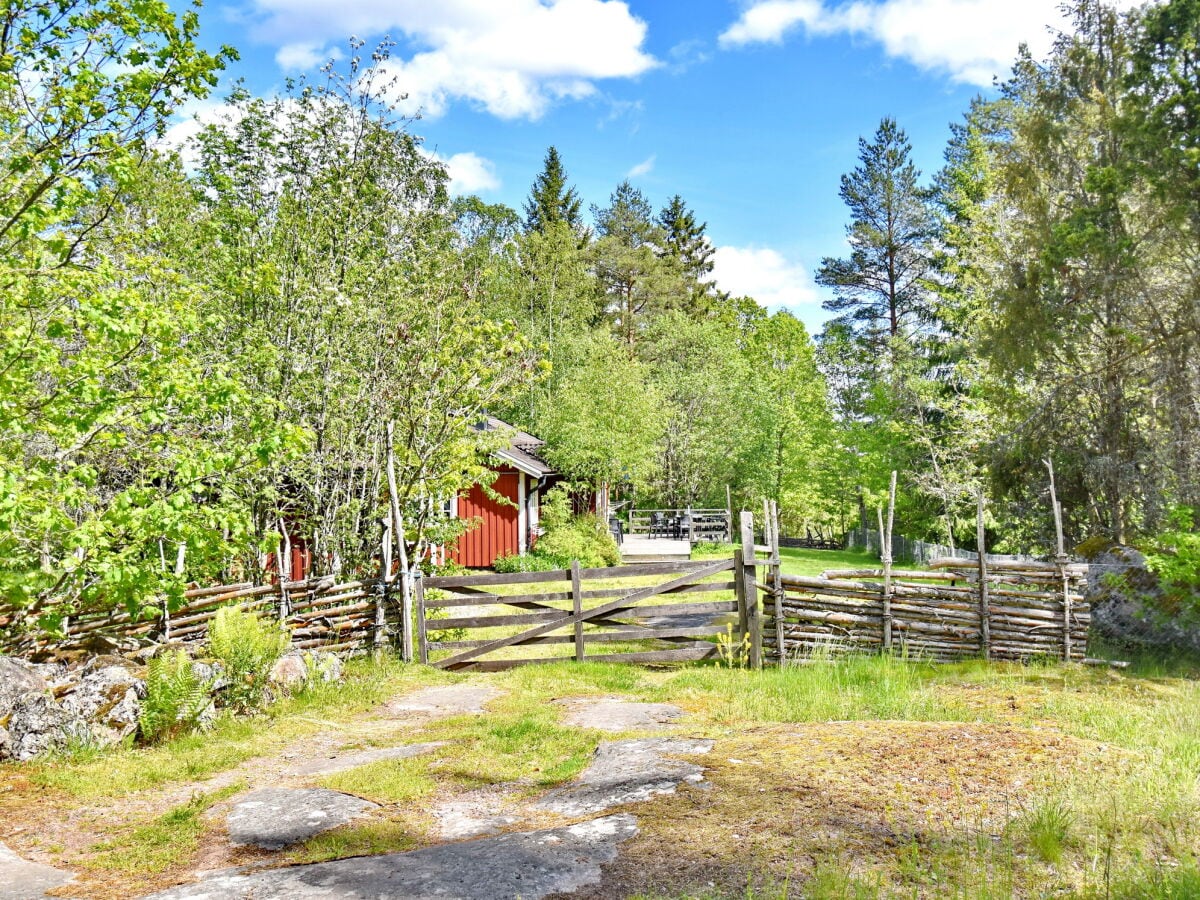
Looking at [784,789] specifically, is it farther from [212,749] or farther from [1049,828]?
[212,749]

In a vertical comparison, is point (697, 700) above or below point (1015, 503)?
below

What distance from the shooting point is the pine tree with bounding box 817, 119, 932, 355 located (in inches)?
1554

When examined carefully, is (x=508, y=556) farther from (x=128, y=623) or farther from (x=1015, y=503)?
(x=128, y=623)

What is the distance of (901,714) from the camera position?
7.75 m

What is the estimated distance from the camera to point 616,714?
28.5 feet

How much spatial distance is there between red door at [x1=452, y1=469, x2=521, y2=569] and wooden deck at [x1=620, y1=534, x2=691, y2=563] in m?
3.88

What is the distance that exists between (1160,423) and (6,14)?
20697 mm

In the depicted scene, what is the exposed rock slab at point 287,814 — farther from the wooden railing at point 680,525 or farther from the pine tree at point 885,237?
the pine tree at point 885,237

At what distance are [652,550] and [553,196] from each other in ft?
91.5

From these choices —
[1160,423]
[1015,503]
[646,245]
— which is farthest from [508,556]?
[646,245]

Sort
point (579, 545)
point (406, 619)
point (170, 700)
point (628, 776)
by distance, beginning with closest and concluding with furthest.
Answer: point (628, 776) < point (170, 700) < point (406, 619) < point (579, 545)

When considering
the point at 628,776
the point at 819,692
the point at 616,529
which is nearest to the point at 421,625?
the point at 819,692

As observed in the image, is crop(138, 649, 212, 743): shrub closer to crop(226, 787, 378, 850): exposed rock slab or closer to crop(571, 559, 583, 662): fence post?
crop(226, 787, 378, 850): exposed rock slab

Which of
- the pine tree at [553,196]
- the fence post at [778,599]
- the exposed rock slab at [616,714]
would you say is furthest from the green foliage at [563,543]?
the pine tree at [553,196]
